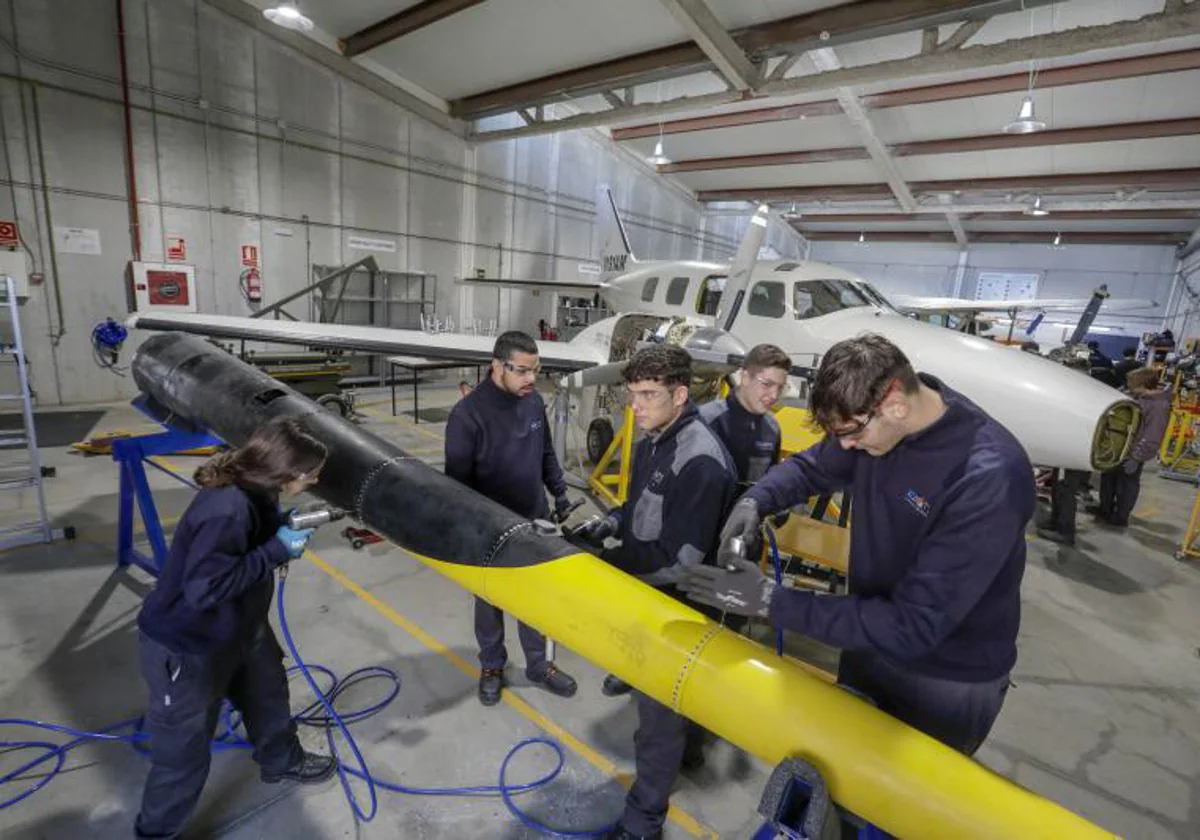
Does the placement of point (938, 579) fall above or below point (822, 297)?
below

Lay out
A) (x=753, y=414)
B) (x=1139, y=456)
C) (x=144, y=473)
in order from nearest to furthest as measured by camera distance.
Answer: (x=753, y=414), (x=144, y=473), (x=1139, y=456)

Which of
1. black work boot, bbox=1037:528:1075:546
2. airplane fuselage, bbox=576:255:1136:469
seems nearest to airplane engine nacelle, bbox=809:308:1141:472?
airplane fuselage, bbox=576:255:1136:469

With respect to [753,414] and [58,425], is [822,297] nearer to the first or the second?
[753,414]

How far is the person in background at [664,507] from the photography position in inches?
100

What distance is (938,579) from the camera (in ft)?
5.45

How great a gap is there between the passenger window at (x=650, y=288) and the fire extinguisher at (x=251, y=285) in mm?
8692

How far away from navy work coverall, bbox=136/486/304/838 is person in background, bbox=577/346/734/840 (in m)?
1.62

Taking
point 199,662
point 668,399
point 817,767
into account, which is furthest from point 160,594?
point 817,767

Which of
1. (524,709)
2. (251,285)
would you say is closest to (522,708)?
(524,709)

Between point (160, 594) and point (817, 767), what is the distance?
2.53m

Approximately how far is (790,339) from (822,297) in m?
0.84

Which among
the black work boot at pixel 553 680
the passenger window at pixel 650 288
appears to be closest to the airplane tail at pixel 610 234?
the passenger window at pixel 650 288

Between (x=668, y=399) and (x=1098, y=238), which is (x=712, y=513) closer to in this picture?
(x=668, y=399)

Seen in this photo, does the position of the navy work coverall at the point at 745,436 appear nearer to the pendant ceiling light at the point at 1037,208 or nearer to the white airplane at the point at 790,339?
the white airplane at the point at 790,339
